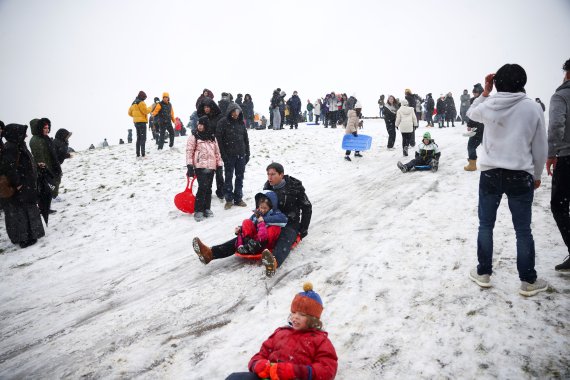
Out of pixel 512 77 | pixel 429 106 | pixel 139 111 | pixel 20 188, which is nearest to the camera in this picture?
pixel 512 77

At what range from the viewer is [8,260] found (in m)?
5.52

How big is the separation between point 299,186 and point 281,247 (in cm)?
105

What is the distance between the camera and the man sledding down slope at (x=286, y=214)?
14.4 feet

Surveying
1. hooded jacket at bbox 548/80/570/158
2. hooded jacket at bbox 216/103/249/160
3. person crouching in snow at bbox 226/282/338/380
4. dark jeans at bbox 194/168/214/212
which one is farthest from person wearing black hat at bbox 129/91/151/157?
hooded jacket at bbox 548/80/570/158

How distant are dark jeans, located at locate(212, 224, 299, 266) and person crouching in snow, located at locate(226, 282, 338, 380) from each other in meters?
1.70

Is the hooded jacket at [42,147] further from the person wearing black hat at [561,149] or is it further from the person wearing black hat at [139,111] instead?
the person wearing black hat at [561,149]

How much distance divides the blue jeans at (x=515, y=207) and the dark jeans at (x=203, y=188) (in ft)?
17.0

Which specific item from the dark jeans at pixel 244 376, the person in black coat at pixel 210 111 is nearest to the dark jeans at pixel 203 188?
the person in black coat at pixel 210 111

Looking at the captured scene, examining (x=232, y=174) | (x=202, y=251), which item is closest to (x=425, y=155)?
(x=232, y=174)

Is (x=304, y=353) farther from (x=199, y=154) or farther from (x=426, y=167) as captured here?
(x=426, y=167)

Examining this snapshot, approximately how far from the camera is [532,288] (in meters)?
3.06

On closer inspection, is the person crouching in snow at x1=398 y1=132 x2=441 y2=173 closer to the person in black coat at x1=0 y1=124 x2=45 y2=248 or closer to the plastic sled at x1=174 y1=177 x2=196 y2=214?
the plastic sled at x1=174 y1=177 x2=196 y2=214

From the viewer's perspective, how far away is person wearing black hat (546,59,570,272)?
319cm

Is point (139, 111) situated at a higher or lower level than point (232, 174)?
higher
